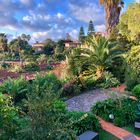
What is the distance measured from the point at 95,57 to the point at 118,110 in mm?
6527

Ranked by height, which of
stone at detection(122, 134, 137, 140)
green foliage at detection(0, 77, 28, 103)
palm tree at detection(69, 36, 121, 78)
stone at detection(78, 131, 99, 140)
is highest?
palm tree at detection(69, 36, 121, 78)

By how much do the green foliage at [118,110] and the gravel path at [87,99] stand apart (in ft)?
2.01

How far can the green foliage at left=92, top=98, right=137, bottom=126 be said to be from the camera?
398 inches

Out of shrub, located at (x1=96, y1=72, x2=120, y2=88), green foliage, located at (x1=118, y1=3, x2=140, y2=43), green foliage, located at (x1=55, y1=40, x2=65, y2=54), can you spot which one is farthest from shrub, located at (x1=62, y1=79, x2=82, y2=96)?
green foliage, located at (x1=55, y1=40, x2=65, y2=54)

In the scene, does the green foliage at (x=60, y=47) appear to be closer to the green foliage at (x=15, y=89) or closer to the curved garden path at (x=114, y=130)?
the green foliage at (x=15, y=89)

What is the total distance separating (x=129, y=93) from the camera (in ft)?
43.4

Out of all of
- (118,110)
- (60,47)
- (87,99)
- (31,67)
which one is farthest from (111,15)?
(60,47)

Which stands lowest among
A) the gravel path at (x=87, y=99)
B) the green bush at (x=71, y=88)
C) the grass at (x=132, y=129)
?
the grass at (x=132, y=129)

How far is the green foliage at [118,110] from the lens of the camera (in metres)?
10.1

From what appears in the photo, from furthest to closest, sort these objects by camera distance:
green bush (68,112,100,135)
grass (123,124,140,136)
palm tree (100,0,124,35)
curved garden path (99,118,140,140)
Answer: palm tree (100,0,124,35) → grass (123,124,140,136) → curved garden path (99,118,140,140) → green bush (68,112,100,135)

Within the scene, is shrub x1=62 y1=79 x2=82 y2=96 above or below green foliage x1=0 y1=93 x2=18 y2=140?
below

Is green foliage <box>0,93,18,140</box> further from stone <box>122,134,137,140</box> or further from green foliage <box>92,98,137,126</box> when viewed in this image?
green foliage <box>92,98,137,126</box>

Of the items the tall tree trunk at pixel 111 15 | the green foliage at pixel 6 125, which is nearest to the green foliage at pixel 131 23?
the tall tree trunk at pixel 111 15

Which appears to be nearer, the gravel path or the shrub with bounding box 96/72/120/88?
the gravel path
